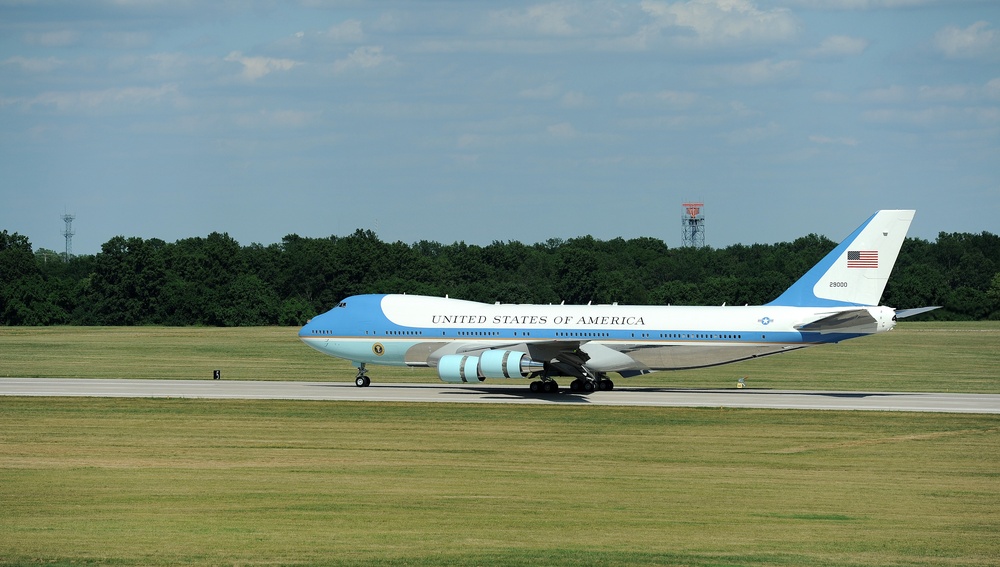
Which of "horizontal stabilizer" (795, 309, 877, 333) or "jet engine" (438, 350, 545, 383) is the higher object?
"horizontal stabilizer" (795, 309, 877, 333)

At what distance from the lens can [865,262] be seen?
45719 mm

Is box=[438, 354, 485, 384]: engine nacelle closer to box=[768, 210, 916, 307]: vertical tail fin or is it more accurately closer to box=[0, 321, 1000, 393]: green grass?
box=[0, 321, 1000, 393]: green grass

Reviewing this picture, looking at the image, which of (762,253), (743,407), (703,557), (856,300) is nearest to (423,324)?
(743,407)

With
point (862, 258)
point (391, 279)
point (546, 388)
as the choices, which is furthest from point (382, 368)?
point (391, 279)

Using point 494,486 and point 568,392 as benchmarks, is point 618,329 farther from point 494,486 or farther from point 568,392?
point 494,486

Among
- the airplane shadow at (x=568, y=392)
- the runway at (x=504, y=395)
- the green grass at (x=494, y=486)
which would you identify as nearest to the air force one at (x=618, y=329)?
the airplane shadow at (x=568, y=392)

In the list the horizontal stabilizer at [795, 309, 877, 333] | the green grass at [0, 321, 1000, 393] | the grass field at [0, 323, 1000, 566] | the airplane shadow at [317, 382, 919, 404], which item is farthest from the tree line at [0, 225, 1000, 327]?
the grass field at [0, 323, 1000, 566]

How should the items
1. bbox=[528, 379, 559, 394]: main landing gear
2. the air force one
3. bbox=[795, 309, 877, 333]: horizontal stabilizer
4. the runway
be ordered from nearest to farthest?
1. the runway
2. bbox=[795, 309, 877, 333]: horizontal stabilizer
3. the air force one
4. bbox=[528, 379, 559, 394]: main landing gear

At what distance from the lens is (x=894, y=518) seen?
22031 millimetres

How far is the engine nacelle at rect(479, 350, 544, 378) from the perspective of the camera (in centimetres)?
4475

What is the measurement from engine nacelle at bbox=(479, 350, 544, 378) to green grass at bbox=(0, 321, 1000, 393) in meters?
11.1

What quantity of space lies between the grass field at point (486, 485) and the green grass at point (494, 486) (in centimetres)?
8

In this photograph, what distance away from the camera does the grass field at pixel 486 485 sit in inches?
747

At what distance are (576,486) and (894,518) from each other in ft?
22.6
